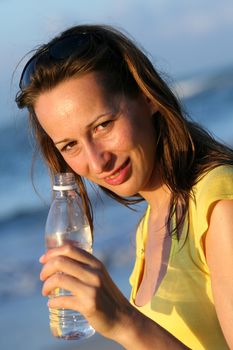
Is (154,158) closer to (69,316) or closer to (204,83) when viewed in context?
(69,316)

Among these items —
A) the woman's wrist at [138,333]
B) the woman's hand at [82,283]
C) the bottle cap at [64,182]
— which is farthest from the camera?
the bottle cap at [64,182]

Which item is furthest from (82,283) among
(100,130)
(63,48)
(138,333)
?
(63,48)

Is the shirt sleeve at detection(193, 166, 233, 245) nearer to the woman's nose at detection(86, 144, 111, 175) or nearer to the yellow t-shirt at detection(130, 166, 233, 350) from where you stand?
the yellow t-shirt at detection(130, 166, 233, 350)

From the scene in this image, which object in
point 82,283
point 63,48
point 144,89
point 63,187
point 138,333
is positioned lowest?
point 138,333

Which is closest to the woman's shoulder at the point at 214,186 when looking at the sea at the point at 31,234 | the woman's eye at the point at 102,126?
the woman's eye at the point at 102,126

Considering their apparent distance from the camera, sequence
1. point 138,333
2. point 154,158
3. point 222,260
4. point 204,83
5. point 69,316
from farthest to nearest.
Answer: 1. point 204,83
2. point 69,316
3. point 154,158
4. point 222,260
5. point 138,333

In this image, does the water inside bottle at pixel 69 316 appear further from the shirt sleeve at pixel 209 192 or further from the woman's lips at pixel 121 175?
the shirt sleeve at pixel 209 192

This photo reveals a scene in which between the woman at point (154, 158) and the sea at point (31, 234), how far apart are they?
67cm

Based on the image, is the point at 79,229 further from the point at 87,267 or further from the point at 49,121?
the point at 87,267

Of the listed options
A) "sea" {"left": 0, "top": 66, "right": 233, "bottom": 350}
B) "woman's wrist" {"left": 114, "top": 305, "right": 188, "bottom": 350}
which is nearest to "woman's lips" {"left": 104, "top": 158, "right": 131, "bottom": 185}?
"woman's wrist" {"left": 114, "top": 305, "right": 188, "bottom": 350}

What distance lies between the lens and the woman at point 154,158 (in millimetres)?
2750

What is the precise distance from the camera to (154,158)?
10.3ft

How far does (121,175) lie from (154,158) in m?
0.20

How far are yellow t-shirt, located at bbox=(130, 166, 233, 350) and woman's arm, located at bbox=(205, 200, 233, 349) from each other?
7 cm
